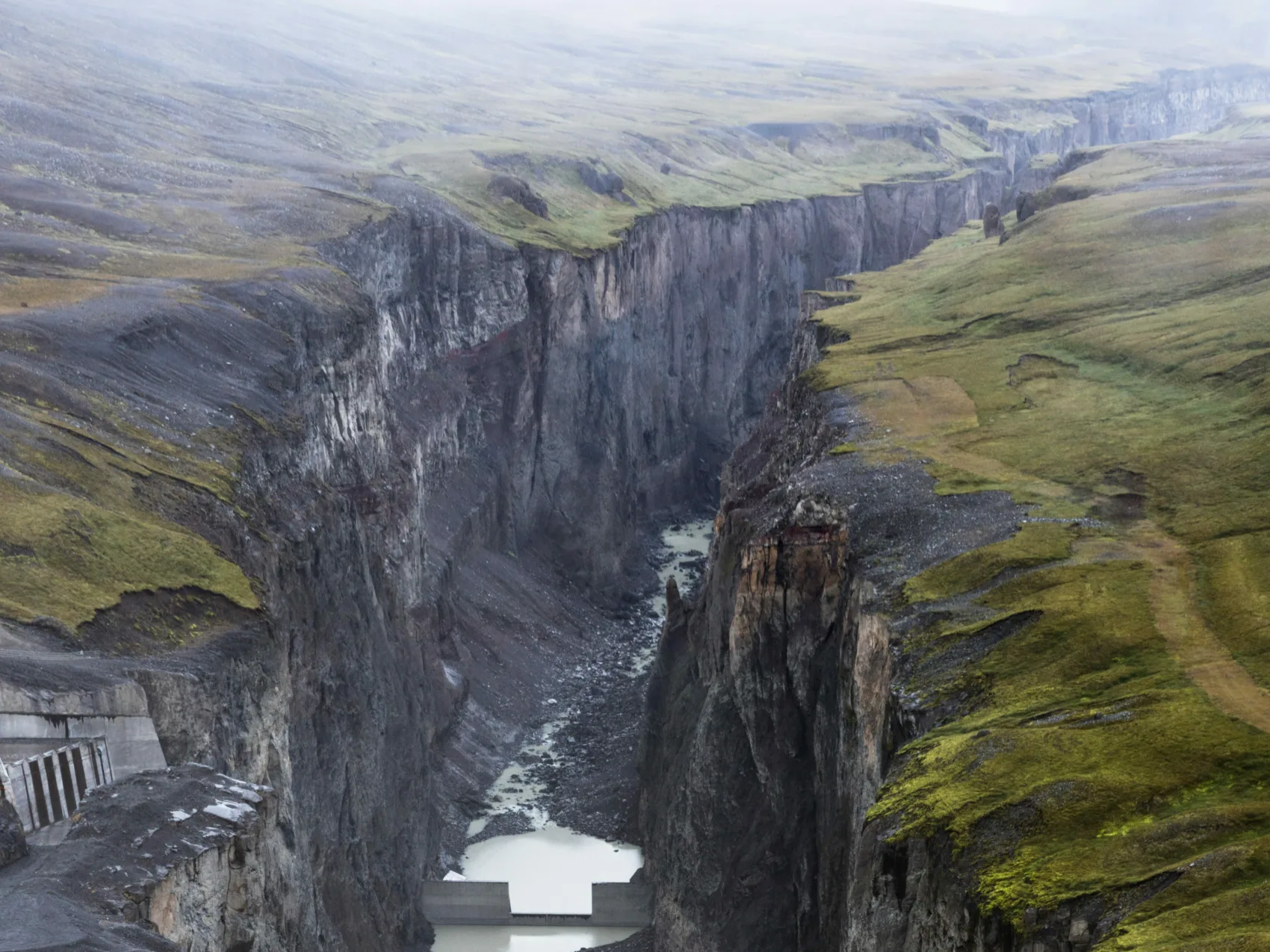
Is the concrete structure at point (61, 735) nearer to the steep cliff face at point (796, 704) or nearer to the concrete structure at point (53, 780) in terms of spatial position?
the concrete structure at point (53, 780)

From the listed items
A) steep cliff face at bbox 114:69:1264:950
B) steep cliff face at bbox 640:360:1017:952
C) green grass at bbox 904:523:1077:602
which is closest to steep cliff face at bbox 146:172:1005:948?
steep cliff face at bbox 114:69:1264:950

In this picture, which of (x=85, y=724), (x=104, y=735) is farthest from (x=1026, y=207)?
(x=85, y=724)

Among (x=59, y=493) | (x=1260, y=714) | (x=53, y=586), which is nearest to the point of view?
(x=1260, y=714)

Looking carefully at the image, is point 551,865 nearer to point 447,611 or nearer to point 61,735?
point 447,611

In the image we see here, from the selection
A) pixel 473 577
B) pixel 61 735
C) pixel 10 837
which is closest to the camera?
pixel 10 837

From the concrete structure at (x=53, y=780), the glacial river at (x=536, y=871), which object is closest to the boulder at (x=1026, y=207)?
the glacial river at (x=536, y=871)

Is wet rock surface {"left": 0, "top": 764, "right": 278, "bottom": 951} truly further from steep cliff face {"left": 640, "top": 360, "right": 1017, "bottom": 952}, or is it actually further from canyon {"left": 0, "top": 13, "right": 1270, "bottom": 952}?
steep cliff face {"left": 640, "top": 360, "right": 1017, "bottom": 952}

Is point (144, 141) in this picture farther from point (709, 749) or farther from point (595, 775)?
point (709, 749)

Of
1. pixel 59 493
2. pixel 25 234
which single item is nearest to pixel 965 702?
pixel 59 493
